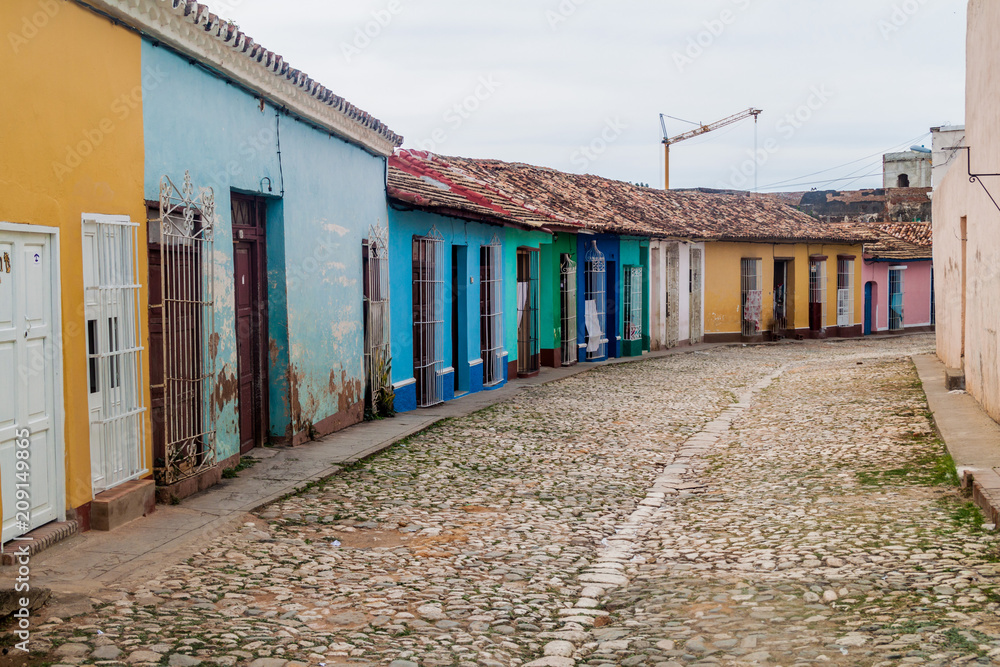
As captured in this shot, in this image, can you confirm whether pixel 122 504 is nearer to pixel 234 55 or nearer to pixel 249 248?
pixel 249 248

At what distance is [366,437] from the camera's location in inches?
360

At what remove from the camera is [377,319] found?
10.5 metres

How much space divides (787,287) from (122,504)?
82.1 feet

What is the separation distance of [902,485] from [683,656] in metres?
3.50

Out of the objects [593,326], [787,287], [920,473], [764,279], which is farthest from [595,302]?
[920,473]

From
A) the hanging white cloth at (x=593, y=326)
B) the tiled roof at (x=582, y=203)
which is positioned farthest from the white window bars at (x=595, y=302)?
the tiled roof at (x=582, y=203)

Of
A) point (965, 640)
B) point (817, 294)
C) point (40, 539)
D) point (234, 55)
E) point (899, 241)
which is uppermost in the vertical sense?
point (234, 55)

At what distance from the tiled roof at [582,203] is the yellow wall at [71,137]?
510 centimetres

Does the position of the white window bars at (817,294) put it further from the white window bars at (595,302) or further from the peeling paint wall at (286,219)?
the peeling paint wall at (286,219)

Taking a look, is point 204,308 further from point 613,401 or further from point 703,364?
point 703,364

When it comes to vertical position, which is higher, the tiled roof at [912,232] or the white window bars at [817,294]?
the tiled roof at [912,232]

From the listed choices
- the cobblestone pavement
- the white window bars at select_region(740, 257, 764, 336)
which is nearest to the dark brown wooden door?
the cobblestone pavement

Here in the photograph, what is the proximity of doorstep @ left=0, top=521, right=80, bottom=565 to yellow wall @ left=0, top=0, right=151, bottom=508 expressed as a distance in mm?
172

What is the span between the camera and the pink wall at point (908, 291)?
1231 inches
